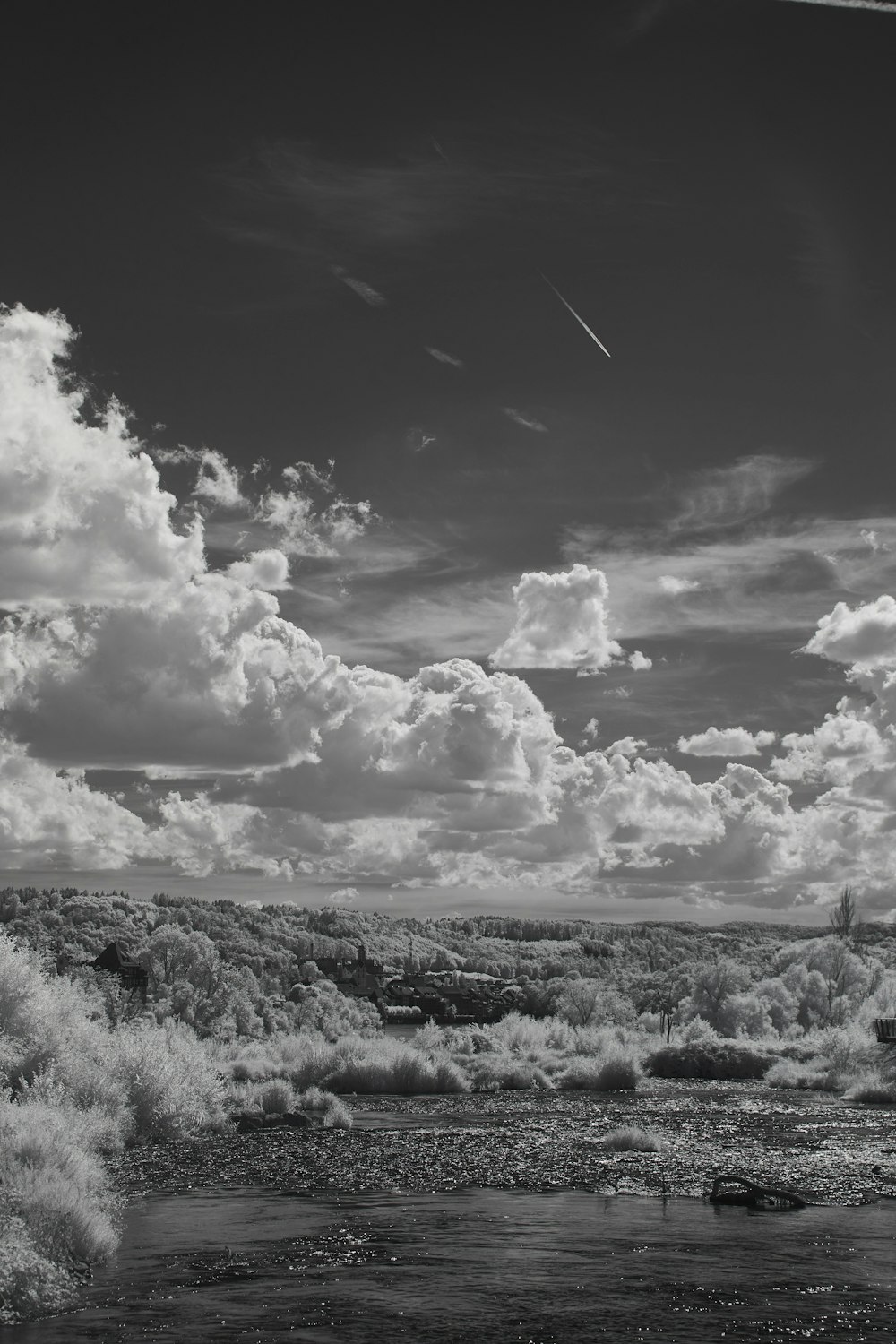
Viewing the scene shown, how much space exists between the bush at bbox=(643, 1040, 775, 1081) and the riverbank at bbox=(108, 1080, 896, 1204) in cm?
1980

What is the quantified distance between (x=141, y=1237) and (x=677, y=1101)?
34392 mm

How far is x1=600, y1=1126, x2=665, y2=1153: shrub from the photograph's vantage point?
35.8 meters

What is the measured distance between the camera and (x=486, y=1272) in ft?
68.0

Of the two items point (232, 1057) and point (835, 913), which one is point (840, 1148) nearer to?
point (232, 1057)

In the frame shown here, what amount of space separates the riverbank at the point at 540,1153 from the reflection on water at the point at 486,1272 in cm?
228

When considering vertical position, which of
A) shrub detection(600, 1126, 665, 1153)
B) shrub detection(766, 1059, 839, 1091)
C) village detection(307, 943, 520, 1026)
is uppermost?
shrub detection(600, 1126, 665, 1153)

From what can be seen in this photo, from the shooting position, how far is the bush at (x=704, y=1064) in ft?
230

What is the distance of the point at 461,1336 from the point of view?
1695 cm

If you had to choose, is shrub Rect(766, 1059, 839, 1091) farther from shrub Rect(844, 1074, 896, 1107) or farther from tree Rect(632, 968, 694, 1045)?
tree Rect(632, 968, 694, 1045)

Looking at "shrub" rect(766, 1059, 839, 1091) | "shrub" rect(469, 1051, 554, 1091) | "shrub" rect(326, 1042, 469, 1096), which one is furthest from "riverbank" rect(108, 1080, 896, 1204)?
"shrub" rect(766, 1059, 839, 1091)

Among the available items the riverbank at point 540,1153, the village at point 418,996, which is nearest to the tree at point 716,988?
the village at point 418,996

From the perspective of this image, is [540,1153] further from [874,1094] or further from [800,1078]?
[800,1078]

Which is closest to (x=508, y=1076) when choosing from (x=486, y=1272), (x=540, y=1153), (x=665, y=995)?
(x=540, y=1153)

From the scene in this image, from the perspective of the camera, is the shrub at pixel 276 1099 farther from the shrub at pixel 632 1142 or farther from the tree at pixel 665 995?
the tree at pixel 665 995
